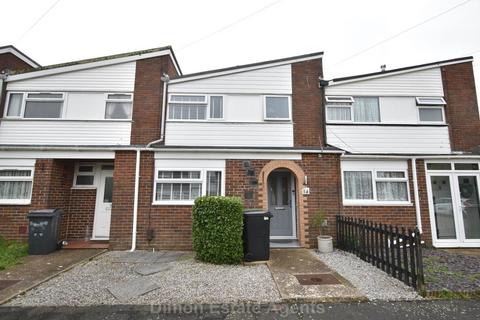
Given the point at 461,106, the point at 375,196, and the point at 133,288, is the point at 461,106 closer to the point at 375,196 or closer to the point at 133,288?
the point at 375,196

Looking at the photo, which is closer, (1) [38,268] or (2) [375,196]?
(1) [38,268]

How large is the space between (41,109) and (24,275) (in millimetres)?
5396

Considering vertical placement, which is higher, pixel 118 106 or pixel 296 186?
pixel 118 106

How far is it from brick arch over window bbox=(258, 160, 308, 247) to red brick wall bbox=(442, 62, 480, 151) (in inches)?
212

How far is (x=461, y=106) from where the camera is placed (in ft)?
27.2

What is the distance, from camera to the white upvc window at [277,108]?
312 inches

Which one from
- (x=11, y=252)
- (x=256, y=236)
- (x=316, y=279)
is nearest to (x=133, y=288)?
(x=256, y=236)

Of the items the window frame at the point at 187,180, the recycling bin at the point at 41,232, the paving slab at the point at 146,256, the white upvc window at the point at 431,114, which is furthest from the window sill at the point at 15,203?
the white upvc window at the point at 431,114

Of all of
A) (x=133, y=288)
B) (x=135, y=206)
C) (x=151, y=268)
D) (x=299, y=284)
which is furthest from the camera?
(x=135, y=206)

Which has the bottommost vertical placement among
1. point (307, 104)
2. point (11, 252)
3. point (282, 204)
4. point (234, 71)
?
point (11, 252)

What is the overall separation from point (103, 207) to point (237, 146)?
476 cm

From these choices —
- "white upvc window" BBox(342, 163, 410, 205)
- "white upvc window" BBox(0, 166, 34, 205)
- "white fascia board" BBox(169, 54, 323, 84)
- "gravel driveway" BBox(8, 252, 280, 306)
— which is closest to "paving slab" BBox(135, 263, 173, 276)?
"gravel driveway" BBox(8, 252, 280, 306)

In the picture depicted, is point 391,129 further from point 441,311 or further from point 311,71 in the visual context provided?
point 441,311

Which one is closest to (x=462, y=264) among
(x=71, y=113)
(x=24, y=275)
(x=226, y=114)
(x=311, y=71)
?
(x=311, y=71)
